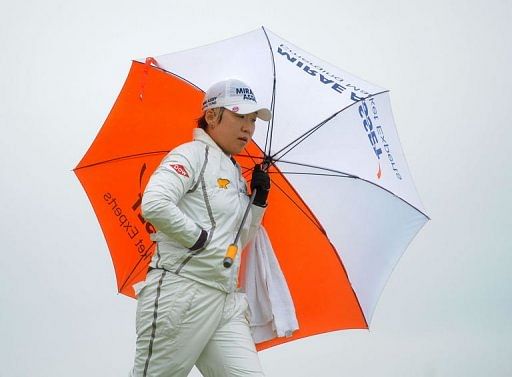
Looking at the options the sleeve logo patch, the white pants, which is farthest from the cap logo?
the white pants

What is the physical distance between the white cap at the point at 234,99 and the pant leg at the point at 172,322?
0.86 metres

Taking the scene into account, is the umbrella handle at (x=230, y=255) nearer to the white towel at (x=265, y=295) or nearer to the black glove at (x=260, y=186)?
the black glove at (x=260, y=186)

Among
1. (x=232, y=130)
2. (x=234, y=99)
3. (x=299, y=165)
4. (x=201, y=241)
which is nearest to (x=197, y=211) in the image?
(x=201, y=241)

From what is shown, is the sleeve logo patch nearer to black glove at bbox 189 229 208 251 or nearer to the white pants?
black glove at bbox 189 229 208 251

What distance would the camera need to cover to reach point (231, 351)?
3703 mm

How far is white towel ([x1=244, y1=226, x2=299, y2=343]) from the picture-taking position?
4188 millimetres

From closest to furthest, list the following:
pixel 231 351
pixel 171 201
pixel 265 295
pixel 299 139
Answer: pixel 171 201 < pixel 231 351 < pixel 299 139 < pixel 265 295

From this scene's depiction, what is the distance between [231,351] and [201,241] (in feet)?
1.83

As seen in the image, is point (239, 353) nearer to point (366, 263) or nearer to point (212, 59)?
point (366, 263)

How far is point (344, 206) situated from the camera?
430cm

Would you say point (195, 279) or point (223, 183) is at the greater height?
point (223, 183)

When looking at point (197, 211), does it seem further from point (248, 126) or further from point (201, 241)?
point (248, 126)

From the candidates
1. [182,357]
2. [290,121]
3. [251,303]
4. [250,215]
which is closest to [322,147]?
[290,121]

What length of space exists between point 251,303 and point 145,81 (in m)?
1.33
